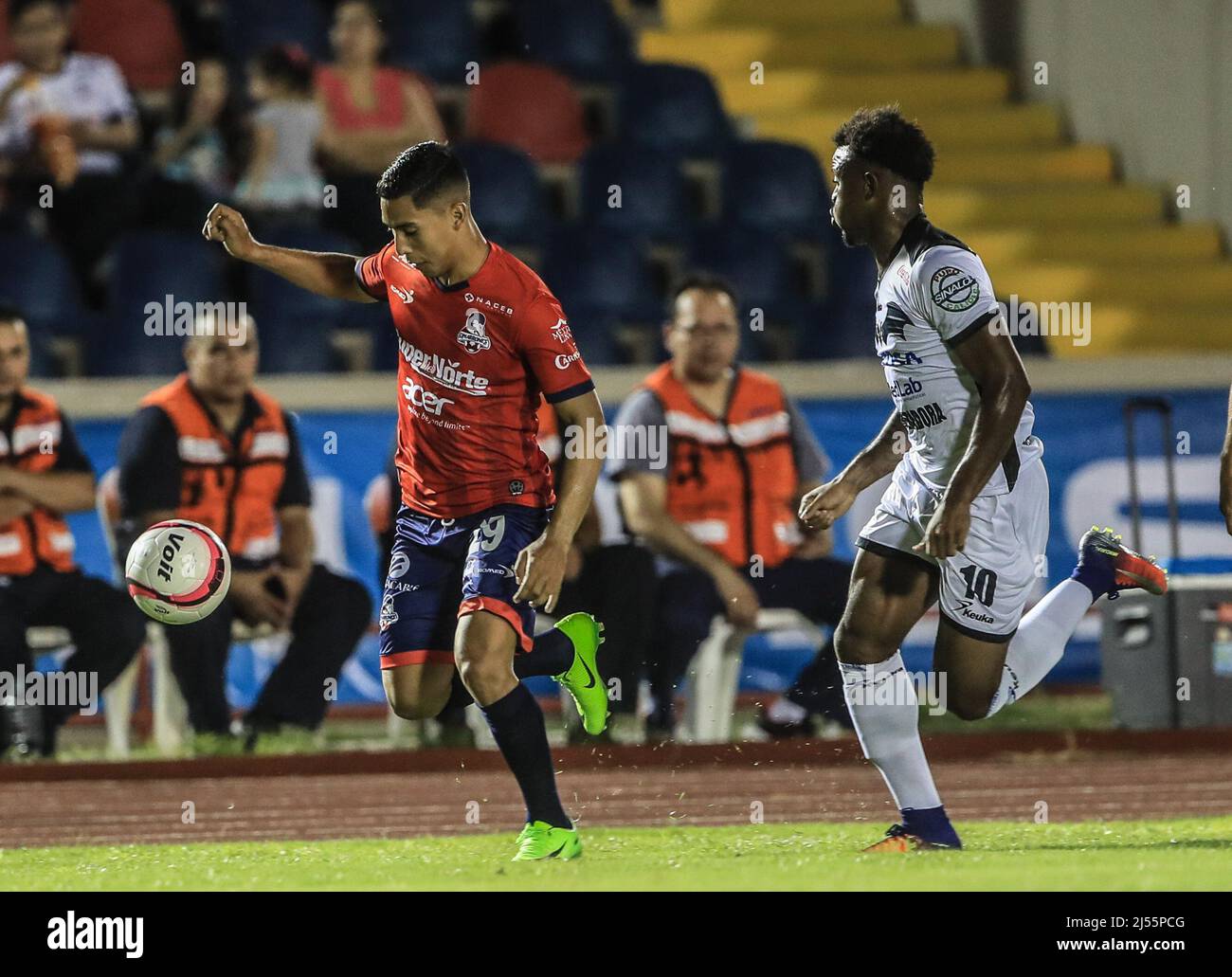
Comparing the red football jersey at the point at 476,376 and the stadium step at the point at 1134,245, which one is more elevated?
the stadium step at the point at 1134,245

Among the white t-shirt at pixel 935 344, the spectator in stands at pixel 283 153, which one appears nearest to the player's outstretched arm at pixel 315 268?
the white t-shirt at pixel 935 344

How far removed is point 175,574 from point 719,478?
144 inches

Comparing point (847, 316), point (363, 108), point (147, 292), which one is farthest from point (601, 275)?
point (147, 292)

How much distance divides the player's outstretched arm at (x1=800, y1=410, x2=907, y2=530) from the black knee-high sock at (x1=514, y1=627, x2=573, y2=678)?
0.87 meters

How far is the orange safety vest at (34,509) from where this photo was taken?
10.3 meters

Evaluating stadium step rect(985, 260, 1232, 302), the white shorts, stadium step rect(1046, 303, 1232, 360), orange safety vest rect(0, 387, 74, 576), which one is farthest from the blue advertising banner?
the white shorts

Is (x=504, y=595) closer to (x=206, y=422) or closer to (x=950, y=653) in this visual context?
(x=950, y=653)

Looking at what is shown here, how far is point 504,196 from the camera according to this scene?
13.2m

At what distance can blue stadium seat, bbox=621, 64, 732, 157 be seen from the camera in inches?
560

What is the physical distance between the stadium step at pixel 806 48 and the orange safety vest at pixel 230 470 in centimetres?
616

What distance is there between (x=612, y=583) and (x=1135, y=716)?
253 centimetres

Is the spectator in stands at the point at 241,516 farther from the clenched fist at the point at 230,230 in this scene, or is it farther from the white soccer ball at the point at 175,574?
the clenched fist at the point at 230,230

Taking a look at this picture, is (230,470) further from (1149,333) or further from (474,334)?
(1149,333)

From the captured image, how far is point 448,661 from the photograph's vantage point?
723cm
